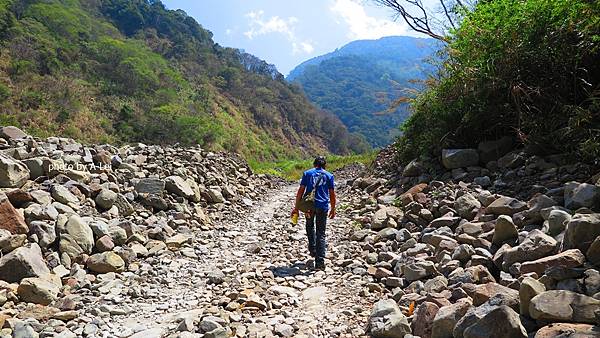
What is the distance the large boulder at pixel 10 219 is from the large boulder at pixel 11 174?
0.99m

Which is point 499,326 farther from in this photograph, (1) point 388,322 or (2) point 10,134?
(2) point 10,134

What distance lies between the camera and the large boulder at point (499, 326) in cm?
291

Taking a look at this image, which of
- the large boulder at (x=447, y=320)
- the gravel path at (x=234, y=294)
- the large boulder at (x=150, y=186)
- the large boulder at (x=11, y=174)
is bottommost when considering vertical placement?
the gravel path at (x=234, y=294)

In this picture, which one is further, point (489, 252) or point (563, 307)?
point (489, 252)

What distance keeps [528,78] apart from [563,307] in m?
5.06

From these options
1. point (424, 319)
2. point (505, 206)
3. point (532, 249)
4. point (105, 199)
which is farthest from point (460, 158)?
point (105, 199)

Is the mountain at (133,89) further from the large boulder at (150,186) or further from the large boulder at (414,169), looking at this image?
the large boulder at (414,169)

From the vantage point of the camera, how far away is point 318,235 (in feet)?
20.6

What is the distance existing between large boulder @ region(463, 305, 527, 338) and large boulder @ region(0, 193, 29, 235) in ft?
19.1

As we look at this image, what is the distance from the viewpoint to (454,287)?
4.07 metres

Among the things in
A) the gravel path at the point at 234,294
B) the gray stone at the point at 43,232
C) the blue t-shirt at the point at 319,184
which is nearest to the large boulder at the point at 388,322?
the gravel path at the point at 234,294

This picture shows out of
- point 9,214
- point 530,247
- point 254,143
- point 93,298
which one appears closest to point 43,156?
point 9,214

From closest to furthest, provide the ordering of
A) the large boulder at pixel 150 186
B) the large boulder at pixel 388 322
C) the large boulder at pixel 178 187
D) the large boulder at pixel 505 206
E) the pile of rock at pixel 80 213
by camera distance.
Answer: the large boulder at pixel 388 322, the pile of rock at pixel 80 213, the large boulder at pixel 505 206, the large boulder at pixel 150 186, the large boulder at pixel 178 187

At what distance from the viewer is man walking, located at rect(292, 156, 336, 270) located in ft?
20.5
